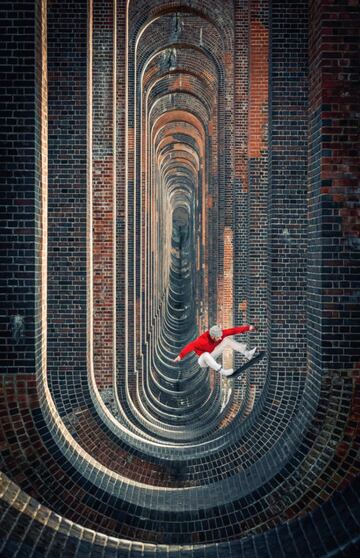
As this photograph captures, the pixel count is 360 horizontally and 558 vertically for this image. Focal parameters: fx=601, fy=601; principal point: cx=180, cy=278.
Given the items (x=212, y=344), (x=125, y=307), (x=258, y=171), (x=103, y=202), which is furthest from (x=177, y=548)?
(x=125, y=307)

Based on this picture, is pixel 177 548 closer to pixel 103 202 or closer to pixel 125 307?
pixel 103 202

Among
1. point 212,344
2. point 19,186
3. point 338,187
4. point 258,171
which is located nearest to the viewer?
point 338,187

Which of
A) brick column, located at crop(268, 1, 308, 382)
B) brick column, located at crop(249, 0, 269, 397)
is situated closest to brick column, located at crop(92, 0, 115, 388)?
brick column, located at crop(249, 0, 269, 397)

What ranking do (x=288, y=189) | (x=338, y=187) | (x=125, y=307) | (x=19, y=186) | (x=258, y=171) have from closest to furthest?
1. (x=338, y=187)
2. (x=19, y=186)
3. (x=288, y=189)
4. (x=258, y=171)
5. (x=125, y=307)

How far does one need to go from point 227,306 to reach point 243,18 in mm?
6474

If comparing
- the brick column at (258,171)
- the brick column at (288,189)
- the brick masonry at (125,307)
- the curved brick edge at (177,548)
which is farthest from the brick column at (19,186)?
the brick column at (258,171)

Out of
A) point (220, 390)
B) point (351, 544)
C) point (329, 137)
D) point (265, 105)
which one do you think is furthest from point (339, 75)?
point (220, 390)

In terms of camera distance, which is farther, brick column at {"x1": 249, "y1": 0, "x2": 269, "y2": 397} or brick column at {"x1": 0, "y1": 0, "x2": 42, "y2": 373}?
brick column at {"x1": 249, "y1": 0, "x2": 269, "y2": 397}

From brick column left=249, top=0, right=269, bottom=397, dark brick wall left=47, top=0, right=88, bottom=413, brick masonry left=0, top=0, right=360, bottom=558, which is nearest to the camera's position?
brick masonry left=0, top=0, right=360, bottom=558

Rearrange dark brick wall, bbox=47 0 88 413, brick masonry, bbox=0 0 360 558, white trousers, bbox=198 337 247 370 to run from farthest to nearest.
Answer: dark brick wall, bbox=47 0 88 413 < white trousers, bbox=198 337 247 370 < brick masonry, bbox=0 0 360 558

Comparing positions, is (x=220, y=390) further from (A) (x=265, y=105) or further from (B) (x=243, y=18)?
(B) (x=243, y=18)

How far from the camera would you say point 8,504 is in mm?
4098

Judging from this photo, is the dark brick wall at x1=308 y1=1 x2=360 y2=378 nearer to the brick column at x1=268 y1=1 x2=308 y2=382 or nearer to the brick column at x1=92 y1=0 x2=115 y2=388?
the brick column at x1=268 y1=1 x2=308 y2=382

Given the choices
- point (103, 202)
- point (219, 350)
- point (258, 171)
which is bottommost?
point (219, 350)
